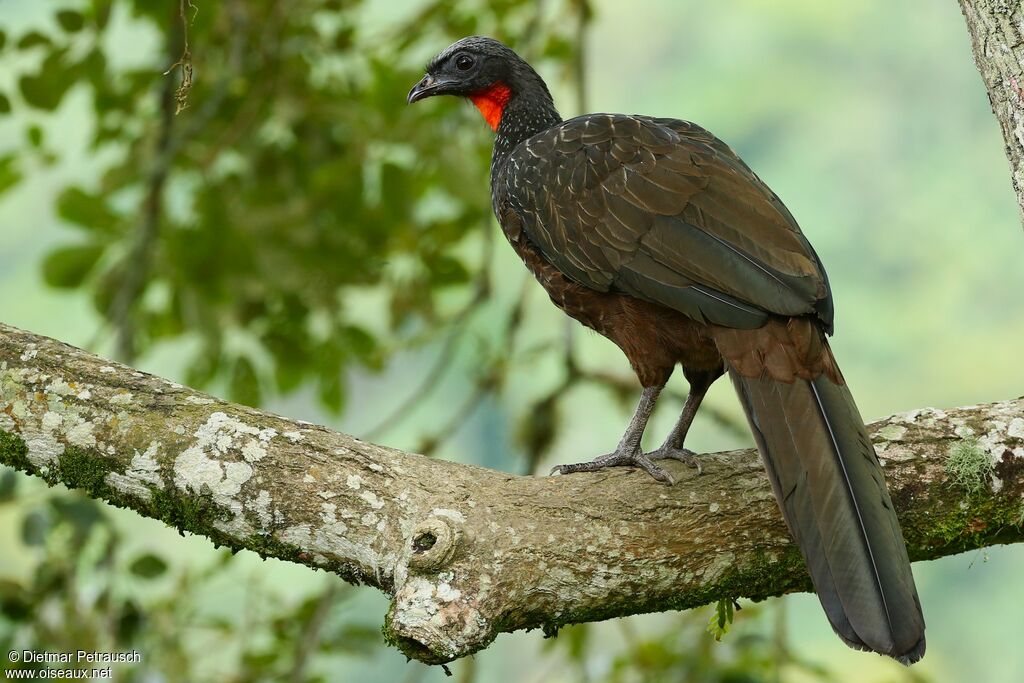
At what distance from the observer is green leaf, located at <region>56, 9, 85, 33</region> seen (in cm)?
435

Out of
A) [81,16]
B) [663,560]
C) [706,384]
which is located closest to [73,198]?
[81,16]

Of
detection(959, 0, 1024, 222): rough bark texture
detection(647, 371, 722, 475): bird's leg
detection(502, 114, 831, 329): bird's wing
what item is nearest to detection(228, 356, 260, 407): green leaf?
detection(502, 114, 831, 329): bird's wing

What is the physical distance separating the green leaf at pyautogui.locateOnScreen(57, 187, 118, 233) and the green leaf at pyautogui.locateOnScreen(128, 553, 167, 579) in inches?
59.5

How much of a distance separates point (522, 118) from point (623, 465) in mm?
1546

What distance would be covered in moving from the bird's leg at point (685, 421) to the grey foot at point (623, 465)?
0.20ft

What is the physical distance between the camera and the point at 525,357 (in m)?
4.88

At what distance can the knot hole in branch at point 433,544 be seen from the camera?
2.31 m

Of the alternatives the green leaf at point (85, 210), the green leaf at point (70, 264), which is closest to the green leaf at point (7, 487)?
the green leaf at point (70, 264)

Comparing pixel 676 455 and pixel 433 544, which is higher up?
pixel 676 455

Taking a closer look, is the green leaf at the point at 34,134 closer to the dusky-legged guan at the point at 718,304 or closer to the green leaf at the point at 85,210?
the green leaf at the point at 85,210

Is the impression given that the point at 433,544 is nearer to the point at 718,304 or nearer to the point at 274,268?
the point at 718,304

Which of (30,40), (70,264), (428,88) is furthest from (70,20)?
(428,88)

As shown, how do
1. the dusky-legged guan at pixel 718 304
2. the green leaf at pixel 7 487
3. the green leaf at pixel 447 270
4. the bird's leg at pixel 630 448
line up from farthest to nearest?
the green leaf at pixel 447 270, the green leaf at pixel 7 487, the bird's leg at pixel 630 448, the dusky-legged guan at pixel 718 304

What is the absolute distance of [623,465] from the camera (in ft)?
10.2
